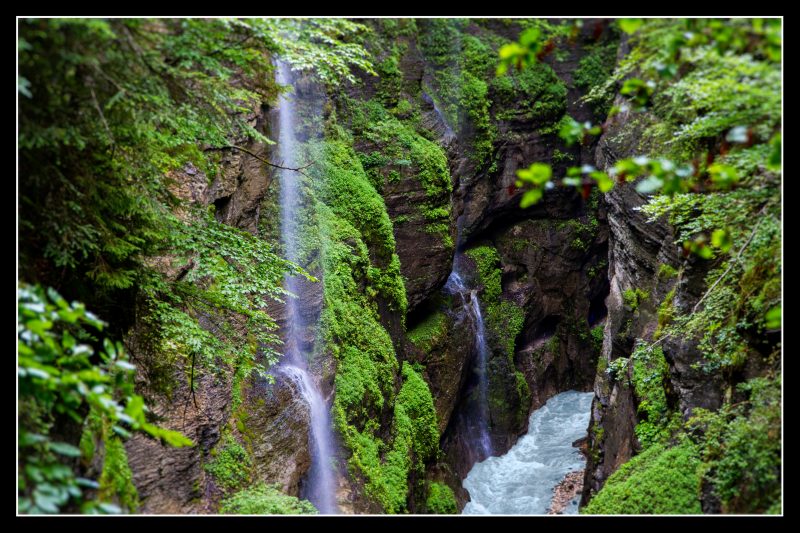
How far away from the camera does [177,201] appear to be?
18.5 ft

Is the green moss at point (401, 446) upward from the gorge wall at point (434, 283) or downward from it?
downward

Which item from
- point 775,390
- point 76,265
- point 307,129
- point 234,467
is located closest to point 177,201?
point 76,265

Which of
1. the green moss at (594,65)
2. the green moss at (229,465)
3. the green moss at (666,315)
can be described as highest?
the green moss at (594,65)

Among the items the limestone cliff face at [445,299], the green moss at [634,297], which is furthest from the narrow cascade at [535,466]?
the green moss at [634,297]

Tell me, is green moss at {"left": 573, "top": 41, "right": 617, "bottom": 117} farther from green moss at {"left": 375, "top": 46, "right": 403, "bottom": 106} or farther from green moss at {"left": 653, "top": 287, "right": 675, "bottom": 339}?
green moss at {"left": 653, "top": 287, "right": 675, "bottom": 339}

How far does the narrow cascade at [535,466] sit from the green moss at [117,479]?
8201mm

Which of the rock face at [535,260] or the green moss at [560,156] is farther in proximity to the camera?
the green moss at [560,156]

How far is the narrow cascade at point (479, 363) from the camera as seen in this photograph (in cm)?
1583

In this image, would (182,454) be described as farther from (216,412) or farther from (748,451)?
(748,451)

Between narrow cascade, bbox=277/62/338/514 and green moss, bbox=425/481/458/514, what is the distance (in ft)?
10.8

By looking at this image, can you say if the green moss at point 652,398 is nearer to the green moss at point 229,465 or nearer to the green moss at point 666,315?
the green moss at point 666,315

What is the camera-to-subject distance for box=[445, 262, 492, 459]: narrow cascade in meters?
15.8
